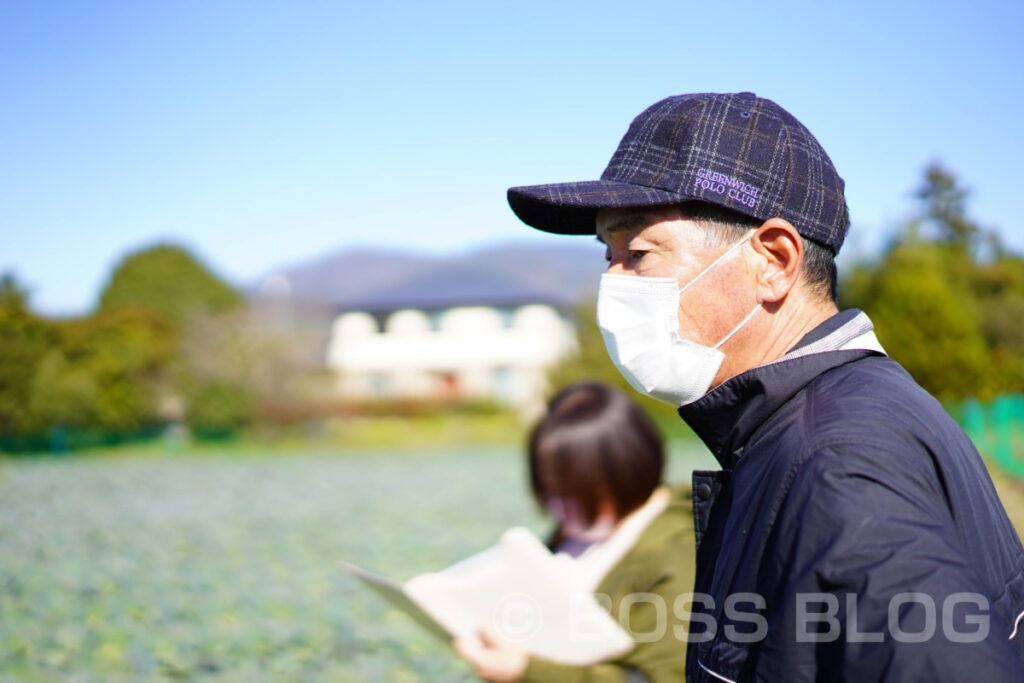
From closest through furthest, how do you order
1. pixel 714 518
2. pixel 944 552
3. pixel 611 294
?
pixel 944 552
pixel 714 518
pixel 611 294

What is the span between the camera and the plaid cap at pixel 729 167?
1.43 metres

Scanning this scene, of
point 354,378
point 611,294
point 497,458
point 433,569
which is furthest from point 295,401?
point 611,294

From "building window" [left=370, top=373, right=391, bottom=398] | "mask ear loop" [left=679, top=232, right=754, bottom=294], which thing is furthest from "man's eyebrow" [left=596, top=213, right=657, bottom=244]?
"building window" [left=370, top=373, right=391, bottom=398]

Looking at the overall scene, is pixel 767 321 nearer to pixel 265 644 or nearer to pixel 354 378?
pixel 265 644

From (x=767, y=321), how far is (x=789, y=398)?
0.64ft

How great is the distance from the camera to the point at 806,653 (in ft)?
3.71

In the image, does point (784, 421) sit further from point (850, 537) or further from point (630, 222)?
point (630, 222)

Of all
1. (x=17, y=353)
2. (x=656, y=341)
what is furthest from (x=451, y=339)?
(x=656, y=341)

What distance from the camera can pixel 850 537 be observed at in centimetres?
108

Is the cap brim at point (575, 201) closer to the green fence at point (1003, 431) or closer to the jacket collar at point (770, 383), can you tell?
the jacket collar at point (770, 383)

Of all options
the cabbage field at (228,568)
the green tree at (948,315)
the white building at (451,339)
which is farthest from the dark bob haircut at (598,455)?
the white building at (451,339)

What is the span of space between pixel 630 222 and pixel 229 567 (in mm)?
9006

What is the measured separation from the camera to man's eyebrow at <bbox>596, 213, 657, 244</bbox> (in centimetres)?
153

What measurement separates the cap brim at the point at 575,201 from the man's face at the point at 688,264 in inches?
2.1
